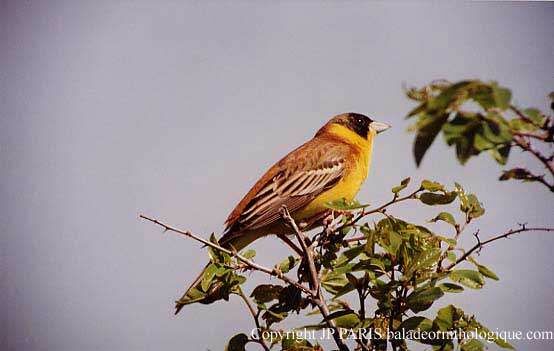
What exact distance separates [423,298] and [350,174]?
2.86 metres

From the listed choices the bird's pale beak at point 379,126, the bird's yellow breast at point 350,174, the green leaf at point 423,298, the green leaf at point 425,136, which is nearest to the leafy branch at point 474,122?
the green leaf at point 425,136

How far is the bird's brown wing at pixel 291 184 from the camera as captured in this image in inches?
187

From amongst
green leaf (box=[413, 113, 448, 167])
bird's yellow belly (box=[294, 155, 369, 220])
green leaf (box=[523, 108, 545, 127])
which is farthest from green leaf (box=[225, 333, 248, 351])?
bird's yellow belly (box=[294, 155, 369, 220])

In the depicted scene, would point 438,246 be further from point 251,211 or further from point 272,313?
point 251,211

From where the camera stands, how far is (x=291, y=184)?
17.0 feet

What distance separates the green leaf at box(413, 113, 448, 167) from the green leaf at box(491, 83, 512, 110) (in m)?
0.16

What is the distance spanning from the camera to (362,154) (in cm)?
573

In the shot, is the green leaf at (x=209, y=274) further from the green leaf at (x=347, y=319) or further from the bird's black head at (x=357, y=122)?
the bird's black head at (x=357, y=122)

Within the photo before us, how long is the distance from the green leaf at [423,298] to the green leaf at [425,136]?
40.1 inches

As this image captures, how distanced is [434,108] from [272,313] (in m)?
1.65

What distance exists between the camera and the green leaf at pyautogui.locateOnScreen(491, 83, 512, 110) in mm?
1442

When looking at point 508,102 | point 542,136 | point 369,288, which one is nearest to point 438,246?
point 369,288

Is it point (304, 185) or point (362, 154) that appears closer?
point (304, 185)

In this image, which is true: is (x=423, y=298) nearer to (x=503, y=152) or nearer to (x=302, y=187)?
(x=503, y=152)
